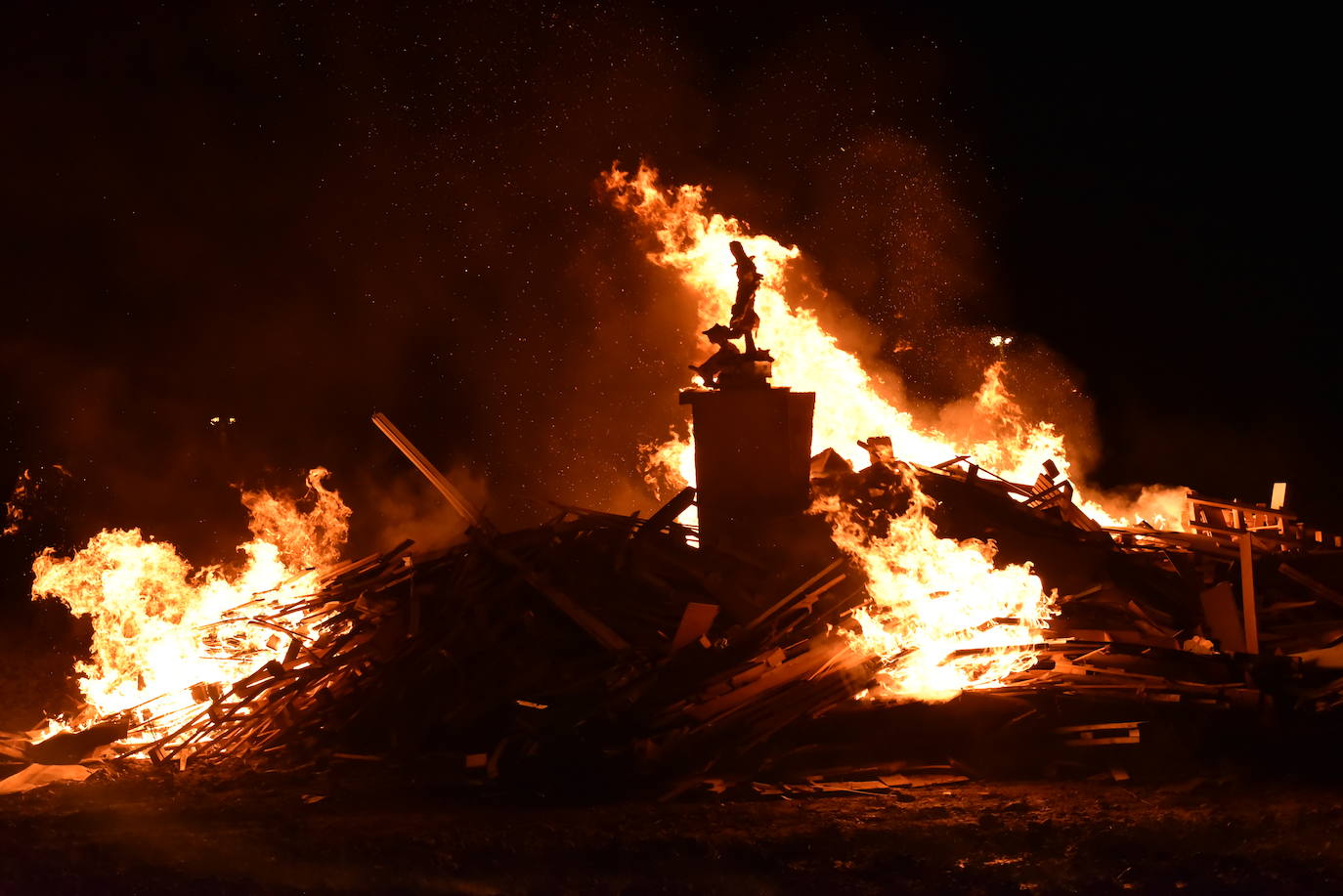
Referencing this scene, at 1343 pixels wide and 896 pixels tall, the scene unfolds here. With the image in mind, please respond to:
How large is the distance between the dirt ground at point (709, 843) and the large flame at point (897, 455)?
128cm

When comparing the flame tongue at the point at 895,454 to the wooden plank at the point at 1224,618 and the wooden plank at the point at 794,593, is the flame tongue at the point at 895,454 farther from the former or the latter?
the wooden plank at the point at 1224,618

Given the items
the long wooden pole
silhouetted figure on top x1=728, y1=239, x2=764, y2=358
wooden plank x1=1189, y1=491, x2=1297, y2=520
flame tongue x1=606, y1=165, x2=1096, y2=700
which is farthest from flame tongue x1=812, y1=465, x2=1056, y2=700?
wooden plank x1=1189, y1=491, x2=1297, y2=520

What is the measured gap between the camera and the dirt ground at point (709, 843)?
15.3ft

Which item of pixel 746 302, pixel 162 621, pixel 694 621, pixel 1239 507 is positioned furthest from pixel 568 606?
pixel 1239 507

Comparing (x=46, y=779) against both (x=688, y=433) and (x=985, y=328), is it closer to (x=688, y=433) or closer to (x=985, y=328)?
(x=688, y=433)

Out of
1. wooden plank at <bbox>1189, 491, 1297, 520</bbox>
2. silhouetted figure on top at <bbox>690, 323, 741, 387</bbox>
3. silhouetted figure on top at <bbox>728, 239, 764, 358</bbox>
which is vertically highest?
silhouetted figure on top at <bbox>728, 239, 764, 358</bbox>

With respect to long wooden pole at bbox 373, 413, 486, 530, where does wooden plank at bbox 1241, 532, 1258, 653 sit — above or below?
below

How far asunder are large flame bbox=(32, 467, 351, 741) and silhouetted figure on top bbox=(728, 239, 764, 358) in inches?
196

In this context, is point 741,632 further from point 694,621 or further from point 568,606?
point 568,606

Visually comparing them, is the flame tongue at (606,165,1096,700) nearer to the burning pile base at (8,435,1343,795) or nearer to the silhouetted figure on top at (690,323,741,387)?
the burning pile base at (8,435,1343,795)

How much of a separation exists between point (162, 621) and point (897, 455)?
8605mm

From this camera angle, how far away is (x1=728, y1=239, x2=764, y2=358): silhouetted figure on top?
879 centimetres

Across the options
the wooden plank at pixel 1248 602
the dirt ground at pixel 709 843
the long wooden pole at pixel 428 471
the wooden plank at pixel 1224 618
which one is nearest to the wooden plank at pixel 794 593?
the dirt ground at pixel 709 843

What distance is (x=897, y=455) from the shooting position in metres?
11.3
